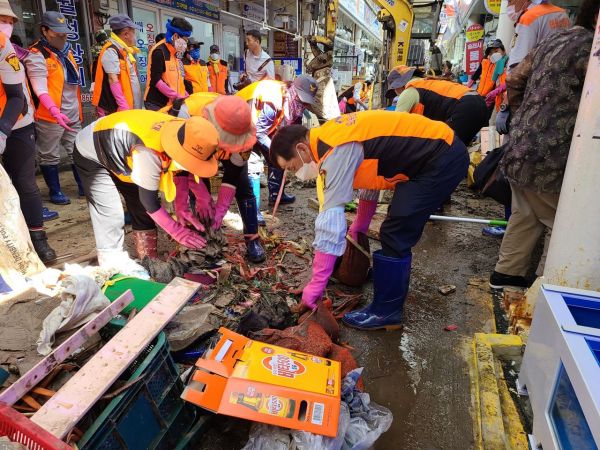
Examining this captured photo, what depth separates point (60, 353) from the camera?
1629 mm

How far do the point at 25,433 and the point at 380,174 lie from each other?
2270 millimetres

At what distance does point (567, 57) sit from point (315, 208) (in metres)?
3.62

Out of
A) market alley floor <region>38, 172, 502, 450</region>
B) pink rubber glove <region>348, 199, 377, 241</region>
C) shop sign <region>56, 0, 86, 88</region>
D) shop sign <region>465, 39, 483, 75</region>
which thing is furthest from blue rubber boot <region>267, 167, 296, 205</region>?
shop sign <region>465, 39, 483, 75</region>

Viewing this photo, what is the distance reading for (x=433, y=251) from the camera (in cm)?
446

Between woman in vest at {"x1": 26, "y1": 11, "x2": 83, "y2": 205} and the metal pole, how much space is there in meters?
5.07

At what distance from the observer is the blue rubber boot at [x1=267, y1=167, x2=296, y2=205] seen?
5.69 metres

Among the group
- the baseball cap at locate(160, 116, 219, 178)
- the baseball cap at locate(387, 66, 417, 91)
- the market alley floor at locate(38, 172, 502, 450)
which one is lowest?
the market alley floor at locate(38, 172, 502, 450)

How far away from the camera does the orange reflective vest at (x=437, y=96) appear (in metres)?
5.02

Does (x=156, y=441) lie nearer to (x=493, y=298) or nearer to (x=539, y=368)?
(x=539, y=368)

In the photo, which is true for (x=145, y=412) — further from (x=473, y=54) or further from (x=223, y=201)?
(x=473, y=54)

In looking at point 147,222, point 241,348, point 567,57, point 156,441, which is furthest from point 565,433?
point 147,222

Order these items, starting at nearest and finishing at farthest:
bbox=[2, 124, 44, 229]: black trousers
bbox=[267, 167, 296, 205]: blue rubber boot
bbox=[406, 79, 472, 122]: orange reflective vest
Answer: bbox=[2, 124, 44, 229]: black trousers, bbox=[406, 79, 472, 122]: orange reflective vest, bbox=[267, 167, 296, 205]: blue rubber boot

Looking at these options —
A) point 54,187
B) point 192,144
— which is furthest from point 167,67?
point 192,144

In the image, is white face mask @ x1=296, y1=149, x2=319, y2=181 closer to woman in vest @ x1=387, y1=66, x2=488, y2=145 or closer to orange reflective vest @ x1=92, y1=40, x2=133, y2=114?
woman in vest @ x1=387, y1=66, x2=488, y2=145
